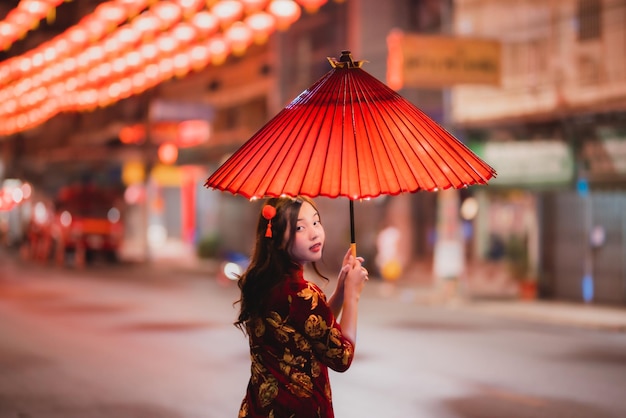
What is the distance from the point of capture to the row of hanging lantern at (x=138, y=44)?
14.2 metres

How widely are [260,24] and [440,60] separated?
4.25 m

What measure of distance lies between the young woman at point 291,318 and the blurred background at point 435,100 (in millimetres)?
10312

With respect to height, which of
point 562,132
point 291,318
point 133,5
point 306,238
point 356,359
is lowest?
point 356,359

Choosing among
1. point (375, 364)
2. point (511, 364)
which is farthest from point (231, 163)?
point (511, 364)

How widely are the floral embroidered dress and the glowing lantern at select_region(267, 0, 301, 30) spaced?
1063cm

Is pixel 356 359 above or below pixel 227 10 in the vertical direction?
below

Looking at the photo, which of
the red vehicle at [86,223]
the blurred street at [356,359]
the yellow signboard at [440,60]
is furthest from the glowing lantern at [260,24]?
the red vehicle at [86,223]

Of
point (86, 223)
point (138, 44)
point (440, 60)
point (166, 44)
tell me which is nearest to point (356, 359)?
point (440, 60)

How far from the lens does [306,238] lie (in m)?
3.85

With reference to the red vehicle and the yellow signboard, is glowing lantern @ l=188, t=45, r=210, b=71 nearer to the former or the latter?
the yellow signboard

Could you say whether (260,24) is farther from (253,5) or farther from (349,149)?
(349,149)

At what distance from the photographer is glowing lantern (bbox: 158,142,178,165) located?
33.0 meters

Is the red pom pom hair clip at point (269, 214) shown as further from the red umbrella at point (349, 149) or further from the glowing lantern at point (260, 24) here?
the glowing lantern at point (260, 24)

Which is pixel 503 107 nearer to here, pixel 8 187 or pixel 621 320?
pixel 621 320
